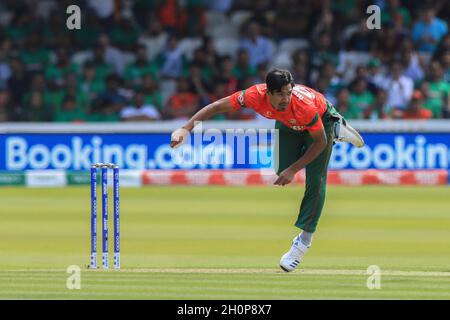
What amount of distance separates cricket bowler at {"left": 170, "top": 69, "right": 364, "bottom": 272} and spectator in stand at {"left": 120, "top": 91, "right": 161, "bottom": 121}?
10520 mm

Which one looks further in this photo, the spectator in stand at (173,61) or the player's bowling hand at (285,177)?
the spectator in stand at (173,61)

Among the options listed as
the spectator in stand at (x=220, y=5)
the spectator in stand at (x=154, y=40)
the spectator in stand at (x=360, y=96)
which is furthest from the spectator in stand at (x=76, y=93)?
the spectator in stand at (x=360, y=96)

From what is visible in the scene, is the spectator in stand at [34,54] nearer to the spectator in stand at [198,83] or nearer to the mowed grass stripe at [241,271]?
the spectator in stand at [198,83]

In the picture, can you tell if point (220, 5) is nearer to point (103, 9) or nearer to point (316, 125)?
point (103, 9)

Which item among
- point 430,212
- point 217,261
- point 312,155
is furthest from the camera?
point 430,212

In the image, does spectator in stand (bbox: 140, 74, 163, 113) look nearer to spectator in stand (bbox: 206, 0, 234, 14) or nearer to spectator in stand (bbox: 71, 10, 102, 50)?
spectator in stand (bbox: 71, 10, 102, 50)

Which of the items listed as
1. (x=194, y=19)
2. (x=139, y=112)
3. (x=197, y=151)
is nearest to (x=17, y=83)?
(x=139, y=112)

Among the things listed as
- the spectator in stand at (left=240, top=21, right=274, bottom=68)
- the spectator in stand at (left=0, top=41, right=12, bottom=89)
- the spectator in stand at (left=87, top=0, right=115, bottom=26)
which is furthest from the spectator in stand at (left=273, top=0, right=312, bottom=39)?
the spectator in stand at (left=0, top=41, right=12, bottom=89)

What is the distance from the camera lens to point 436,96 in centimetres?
2039

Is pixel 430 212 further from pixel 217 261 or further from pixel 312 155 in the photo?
pixel 312 155

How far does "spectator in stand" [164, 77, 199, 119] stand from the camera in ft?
68.9

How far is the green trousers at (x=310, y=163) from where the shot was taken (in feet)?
33.2

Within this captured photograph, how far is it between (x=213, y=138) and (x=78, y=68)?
394cm
